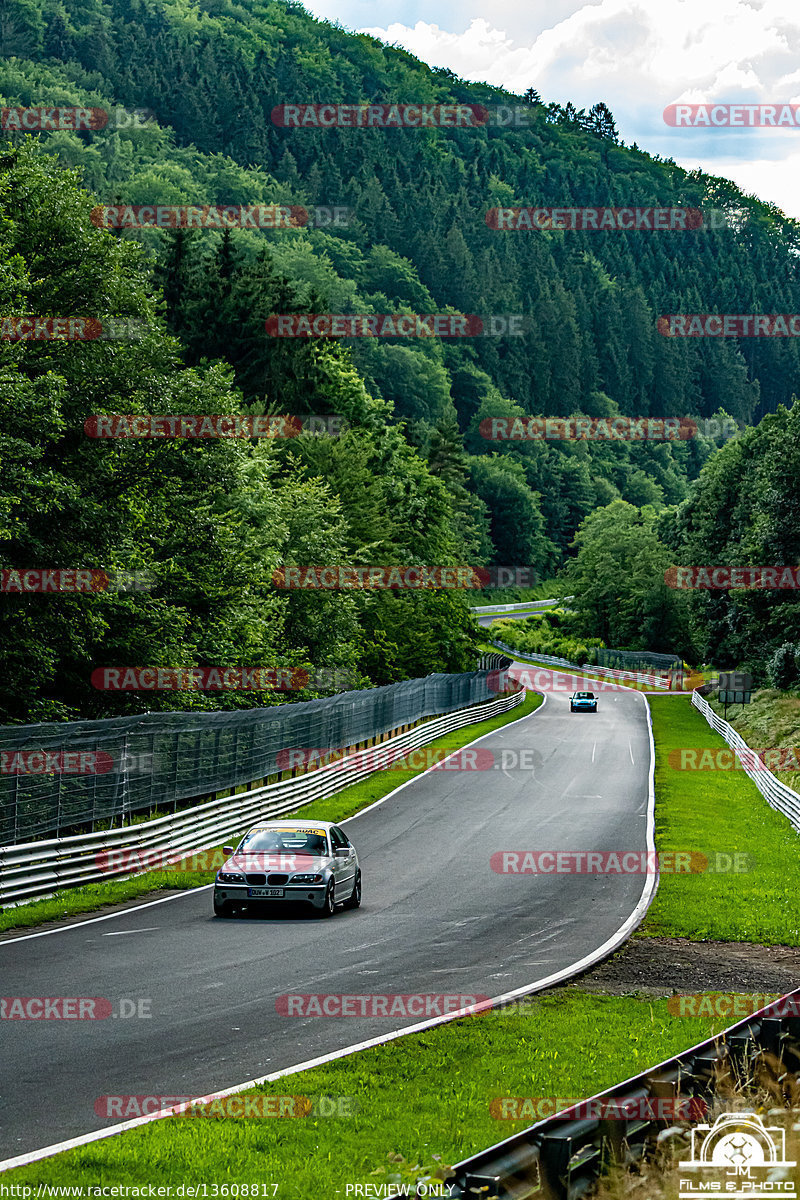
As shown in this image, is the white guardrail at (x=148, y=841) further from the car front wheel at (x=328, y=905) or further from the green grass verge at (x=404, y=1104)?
the green grass verge at (x=404, y=1104)

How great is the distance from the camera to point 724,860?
24.7 metres

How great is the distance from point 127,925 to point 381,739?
94.8 feet

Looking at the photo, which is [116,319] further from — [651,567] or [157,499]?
[651,567]

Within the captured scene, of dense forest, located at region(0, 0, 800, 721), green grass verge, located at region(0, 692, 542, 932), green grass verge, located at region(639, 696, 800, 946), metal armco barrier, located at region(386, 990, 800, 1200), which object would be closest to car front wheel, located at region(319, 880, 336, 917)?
green grass verge, located at region(0, 692, 542, 932)

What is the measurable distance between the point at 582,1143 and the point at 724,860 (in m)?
18.7

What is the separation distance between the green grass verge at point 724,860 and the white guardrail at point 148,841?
27.9 feet

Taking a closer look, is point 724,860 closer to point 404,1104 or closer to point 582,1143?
point 404,1104

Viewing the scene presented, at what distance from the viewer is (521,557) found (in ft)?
541

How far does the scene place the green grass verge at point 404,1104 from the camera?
789 cm

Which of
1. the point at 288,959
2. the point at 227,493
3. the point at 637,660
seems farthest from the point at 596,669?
the point at 288,959

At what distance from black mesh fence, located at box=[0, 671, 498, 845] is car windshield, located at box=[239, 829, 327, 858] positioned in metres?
3.13

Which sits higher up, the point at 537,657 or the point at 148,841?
the point at 537,657

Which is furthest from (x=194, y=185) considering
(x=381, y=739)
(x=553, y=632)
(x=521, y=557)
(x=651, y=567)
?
(x=381, y=739)

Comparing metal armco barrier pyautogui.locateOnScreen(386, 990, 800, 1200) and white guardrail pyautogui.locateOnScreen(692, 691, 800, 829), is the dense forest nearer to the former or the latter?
white guardrail pyautogui.locateOnScreen(692, 691, 800, 829)
